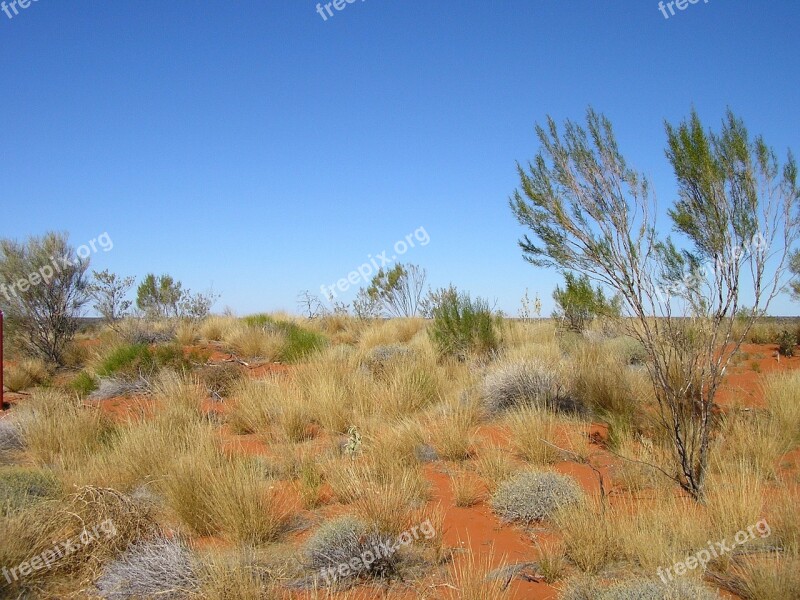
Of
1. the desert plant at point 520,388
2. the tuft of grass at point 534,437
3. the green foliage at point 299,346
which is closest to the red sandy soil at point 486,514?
the tuft of grass at point 534,437

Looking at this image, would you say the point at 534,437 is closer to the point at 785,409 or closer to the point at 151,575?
the point at 785,409

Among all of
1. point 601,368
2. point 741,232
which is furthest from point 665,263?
point 601,368

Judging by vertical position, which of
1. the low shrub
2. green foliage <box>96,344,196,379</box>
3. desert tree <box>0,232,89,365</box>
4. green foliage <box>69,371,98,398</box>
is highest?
desert tree <box>0,232,89,365</box>

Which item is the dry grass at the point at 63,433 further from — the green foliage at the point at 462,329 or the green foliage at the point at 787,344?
the green foliage at the point at 787,344

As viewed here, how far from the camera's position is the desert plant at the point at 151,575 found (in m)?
3.51

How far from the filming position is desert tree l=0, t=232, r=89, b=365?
14781 mm

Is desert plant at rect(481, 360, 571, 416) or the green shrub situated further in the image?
desert plant at rect(481, 360, 571, 416)

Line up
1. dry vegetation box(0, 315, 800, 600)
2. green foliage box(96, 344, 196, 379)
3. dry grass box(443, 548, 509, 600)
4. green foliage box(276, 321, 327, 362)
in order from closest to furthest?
dry grass box(443, 548, 509, 600), dry vegetation box(0, 315, 800, 600), green foliage box(96, 344, 196, 379), green foliage box(276, 321, 327, 362)

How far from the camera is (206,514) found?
4633 mm

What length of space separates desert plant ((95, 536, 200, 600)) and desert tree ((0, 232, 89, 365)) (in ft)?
43.7

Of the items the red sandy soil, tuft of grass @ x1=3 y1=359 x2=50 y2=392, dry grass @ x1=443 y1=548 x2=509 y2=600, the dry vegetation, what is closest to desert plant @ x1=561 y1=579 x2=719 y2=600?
the dry vegetation

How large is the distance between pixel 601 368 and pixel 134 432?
6805 mm

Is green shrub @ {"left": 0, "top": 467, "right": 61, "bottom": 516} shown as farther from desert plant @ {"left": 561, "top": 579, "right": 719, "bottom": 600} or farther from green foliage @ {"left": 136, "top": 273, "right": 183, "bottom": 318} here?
green foliage @ {"left": 136, "top": 273, "right": 183, "bottom": 318}

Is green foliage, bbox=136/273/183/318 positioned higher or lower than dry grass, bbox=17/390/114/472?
higher
